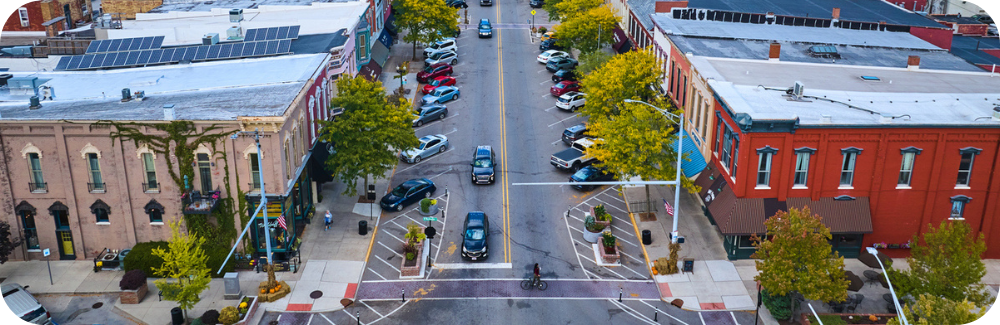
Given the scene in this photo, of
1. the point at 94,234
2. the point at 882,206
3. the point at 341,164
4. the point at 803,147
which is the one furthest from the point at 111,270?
the point at 882,206

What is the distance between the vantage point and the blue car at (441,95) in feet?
219

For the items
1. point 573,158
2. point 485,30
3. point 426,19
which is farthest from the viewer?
point 485,30

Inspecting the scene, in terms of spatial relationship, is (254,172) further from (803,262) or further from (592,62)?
(592,62)

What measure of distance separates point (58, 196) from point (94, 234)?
259cm

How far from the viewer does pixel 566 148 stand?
5781 centimetres

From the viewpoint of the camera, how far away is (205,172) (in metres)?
39.3

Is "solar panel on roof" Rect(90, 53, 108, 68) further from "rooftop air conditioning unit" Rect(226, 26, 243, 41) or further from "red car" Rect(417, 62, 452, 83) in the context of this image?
"red car" Rect(417, 62, 452, 83)

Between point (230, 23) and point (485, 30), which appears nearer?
point (230, 23)

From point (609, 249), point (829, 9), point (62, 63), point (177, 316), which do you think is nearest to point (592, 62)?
point (829, 9)

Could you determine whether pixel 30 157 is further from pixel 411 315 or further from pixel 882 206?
pixel 882 206

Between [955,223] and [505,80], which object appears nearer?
[955,223]

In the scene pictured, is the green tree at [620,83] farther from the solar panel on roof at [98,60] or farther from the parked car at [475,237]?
the solar panel on roof at [98,60]

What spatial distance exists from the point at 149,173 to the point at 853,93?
3823cm

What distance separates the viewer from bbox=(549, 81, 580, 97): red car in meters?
69.7
